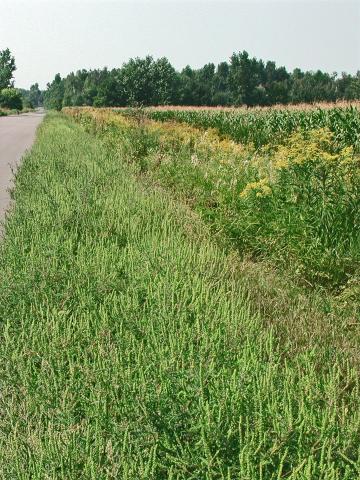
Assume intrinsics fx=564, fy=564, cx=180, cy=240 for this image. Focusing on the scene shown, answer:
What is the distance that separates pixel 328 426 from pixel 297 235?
3307 mm

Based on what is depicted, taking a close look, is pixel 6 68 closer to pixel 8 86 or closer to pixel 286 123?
pixel 8 86

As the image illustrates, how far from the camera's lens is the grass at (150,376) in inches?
85.6

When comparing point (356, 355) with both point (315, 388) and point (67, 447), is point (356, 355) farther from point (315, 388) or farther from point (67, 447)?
point (67, 447)

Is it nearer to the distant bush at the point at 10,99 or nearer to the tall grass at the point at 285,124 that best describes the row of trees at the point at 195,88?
the distant bush at the point at 10,99

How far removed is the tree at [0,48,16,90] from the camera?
10912 cm

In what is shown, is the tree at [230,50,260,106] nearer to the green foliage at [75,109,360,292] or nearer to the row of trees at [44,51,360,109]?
the row of trees at [44,51,360,109]

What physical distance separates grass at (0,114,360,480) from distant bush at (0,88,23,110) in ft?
316

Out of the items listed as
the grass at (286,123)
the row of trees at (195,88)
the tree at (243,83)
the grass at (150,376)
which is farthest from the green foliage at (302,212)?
the tree at (243,83)

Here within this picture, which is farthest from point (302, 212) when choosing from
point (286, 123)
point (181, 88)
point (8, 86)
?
point (8, 86)

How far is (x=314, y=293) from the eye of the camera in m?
4.97

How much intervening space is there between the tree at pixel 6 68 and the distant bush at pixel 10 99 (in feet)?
35.1

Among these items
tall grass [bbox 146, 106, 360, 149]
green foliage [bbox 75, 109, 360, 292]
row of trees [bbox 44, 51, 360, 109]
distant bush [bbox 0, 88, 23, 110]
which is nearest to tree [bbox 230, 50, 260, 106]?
row of trees [bbox 44, 51, 360, 109]

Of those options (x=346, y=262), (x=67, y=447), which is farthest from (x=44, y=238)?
(x=67, y=447)

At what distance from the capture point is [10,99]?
317 ft
